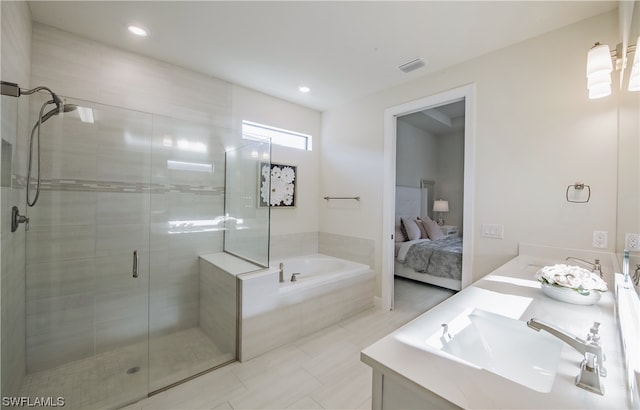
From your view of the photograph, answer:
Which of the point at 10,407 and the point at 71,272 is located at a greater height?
the point at 71,272

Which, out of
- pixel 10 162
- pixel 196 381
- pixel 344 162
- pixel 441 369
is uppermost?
pixel 344 162

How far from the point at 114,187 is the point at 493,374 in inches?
113

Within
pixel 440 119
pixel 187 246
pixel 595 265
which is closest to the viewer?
pixel 595 265

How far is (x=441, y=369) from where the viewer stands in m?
0.75

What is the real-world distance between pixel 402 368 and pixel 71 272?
2610 millimetres

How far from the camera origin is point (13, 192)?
169 centimetres

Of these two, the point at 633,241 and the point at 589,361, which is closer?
the point at 589,361

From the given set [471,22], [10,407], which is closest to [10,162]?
[10,407]

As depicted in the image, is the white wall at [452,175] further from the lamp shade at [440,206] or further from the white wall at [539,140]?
the white wall at [539,140]

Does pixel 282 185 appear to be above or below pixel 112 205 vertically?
above

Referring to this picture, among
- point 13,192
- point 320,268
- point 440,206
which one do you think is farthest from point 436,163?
point 13,192

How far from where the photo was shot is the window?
328cm

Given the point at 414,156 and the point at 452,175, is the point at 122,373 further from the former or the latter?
the point at 452,175

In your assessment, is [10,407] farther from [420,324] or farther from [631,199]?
[631,199]
